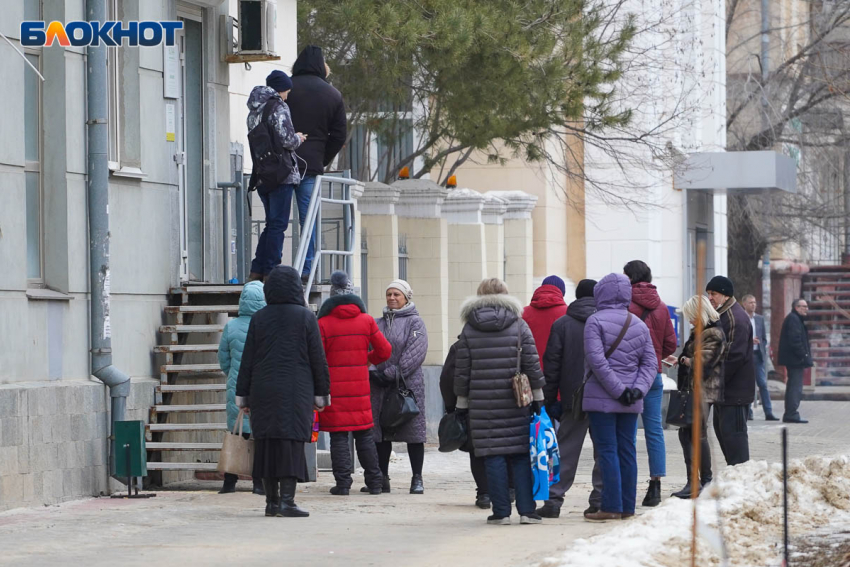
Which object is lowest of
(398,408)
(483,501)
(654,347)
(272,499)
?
(483,501)

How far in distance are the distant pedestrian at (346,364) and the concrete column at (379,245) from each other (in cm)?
590

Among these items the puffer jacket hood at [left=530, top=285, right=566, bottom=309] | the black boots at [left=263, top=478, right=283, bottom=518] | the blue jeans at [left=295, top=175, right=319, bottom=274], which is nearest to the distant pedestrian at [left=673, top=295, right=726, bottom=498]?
the puffer jacket hood at [left=530, top=285, right=566, bottom=309]

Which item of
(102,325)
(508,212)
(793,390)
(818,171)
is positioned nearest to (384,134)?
(508,212)

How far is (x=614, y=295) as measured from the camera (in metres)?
10.1

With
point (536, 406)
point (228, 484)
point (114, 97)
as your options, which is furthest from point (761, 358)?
point (536, 406)

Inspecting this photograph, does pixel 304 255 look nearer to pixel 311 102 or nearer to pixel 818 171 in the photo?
pixel 311 102

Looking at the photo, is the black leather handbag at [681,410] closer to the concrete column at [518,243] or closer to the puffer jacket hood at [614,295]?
the puffer jacket hood at [614,295]

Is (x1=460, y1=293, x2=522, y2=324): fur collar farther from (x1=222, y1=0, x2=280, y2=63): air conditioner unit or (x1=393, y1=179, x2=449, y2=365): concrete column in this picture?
(x1=393, y1=179, x2=449, y2=365): concrete column

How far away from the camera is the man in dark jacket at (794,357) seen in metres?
20.9

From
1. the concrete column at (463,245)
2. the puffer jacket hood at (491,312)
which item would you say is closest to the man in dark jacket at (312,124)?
the puffer jacket hood at (491,312)

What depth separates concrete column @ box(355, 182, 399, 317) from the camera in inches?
695

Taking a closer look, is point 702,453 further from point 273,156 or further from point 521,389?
point 273,156

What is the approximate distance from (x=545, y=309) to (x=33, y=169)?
3953mm

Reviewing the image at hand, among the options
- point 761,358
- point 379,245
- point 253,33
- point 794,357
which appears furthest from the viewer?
point 794,357
